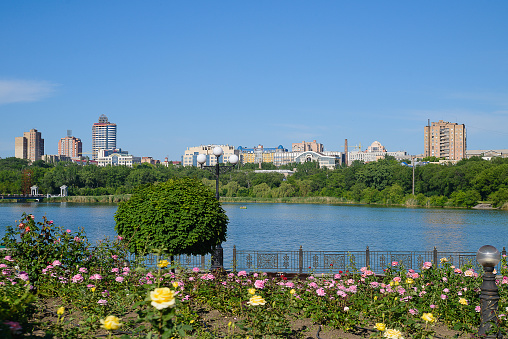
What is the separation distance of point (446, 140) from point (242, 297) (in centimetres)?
18195

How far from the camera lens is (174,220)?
11.6 m

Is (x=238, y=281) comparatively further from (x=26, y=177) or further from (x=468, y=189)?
(x=26, y=177)

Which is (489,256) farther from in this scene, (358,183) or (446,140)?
(446,140)

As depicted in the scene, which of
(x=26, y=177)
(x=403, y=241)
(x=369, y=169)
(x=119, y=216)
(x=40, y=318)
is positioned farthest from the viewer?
(x=26, y=177)

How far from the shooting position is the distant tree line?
71.6 metres

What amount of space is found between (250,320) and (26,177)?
349 feet

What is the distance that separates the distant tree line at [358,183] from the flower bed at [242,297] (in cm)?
5541

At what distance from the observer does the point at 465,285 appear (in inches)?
344

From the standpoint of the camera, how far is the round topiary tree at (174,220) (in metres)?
11.5

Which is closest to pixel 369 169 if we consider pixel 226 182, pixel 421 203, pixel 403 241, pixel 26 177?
pixel 421 203

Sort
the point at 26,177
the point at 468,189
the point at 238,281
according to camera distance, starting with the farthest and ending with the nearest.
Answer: the point at 26,177 < the point at 468,189 < the point at 238,281

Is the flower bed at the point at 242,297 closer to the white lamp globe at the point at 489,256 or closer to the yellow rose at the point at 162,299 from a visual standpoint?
the white lamp globe at the point at 489,256

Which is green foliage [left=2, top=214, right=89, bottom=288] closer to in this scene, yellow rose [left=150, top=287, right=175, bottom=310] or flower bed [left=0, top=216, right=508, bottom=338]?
flower bed [left=0, top=216, right=508, bottom=338]

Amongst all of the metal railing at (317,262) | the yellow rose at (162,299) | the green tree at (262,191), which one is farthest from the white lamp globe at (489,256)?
the green tree at (262,191)
